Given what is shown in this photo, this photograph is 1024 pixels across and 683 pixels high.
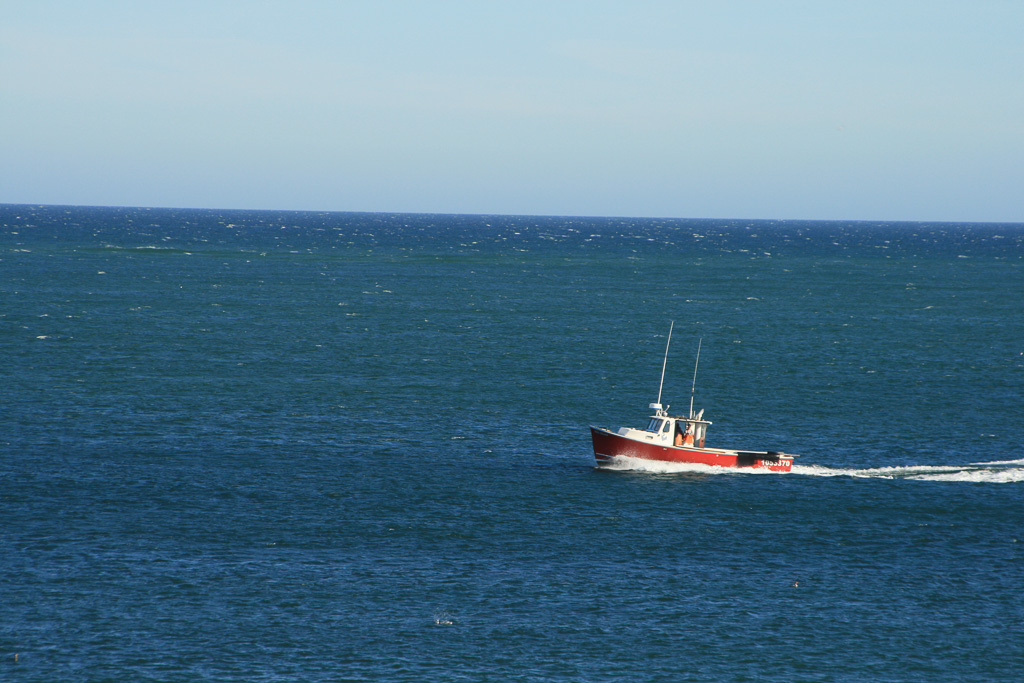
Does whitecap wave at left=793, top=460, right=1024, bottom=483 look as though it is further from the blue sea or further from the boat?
the boat

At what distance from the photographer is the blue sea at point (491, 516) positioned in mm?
41406

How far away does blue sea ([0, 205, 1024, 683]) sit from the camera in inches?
1630

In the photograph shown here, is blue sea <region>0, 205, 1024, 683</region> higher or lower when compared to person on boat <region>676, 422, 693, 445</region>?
lower

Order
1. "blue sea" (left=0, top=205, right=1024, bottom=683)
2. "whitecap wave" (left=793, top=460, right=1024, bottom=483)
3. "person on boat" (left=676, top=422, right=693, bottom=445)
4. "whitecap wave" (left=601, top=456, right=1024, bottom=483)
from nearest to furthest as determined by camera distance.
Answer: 1. "blue sea" (left=0, top=205, right=1024, bottom=683)
2. "whitecap wave" (left=793, top=460, right=1024, bottom=483)
3. "whitecap wave" (left=601, top=456, right=1024, bottom=483)
4. "person on boat" (left=676, top=422, right=693, bottom=445)

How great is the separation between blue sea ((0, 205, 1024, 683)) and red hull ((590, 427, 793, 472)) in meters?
0.80

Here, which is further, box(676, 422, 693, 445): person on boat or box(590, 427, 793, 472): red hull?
box(676, 422, 693, 445): person on boat

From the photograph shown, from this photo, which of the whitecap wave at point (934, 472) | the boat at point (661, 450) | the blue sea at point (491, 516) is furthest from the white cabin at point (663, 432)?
the whitecap wave at point (934, 472)

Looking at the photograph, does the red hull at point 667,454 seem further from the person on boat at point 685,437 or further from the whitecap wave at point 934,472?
the whitecap wave at point 934,472

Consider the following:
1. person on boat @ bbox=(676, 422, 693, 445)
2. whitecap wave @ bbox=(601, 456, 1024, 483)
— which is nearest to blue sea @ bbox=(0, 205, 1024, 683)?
whitecap wave @ bbox=(601, 456, 1024, 483)

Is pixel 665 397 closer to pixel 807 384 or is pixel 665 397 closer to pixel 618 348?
pixel 807 384

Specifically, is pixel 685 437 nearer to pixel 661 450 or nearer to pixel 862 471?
pixel 661 450

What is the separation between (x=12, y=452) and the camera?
222 ft

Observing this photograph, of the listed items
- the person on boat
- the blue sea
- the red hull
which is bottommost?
the blue sea

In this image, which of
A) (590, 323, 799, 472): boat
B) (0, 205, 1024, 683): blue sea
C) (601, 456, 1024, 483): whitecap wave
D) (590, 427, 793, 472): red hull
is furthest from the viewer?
(590, 323, 799, 472): boat
